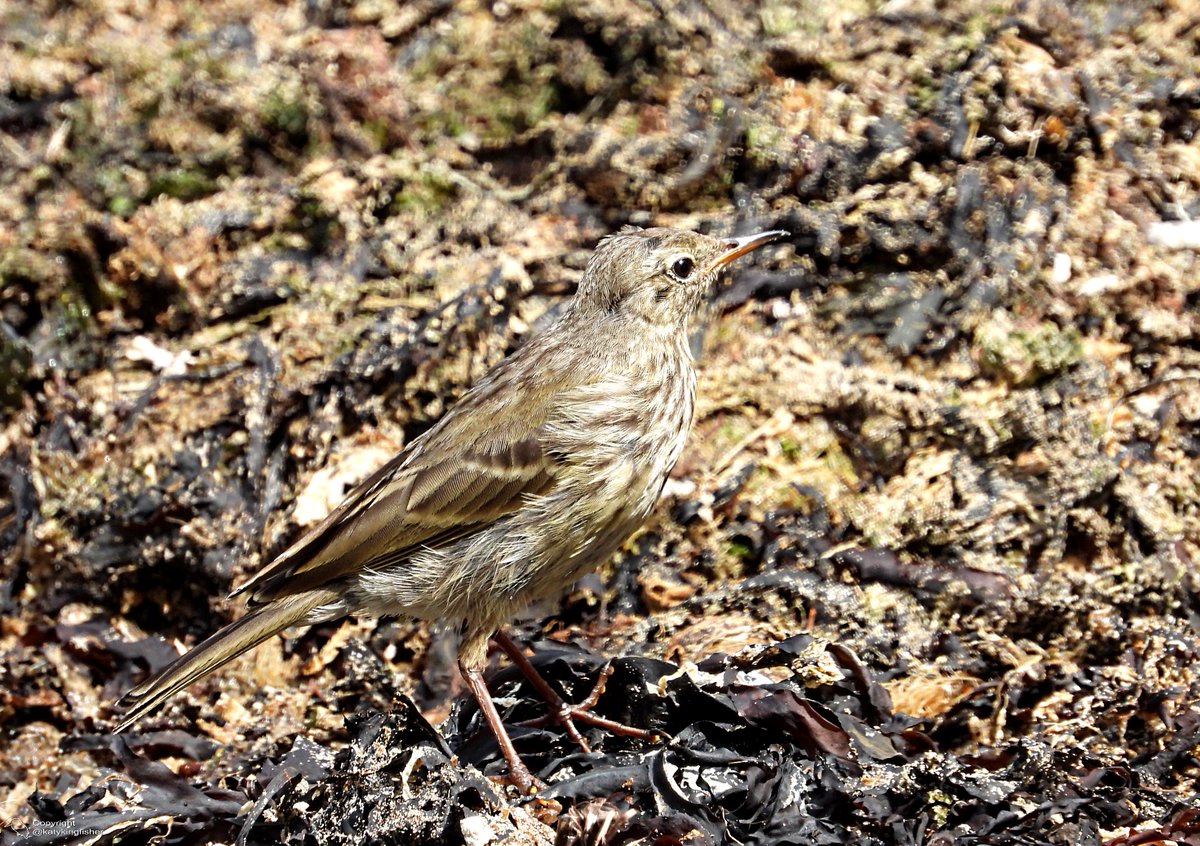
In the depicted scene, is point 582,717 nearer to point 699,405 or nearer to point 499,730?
point 499,730

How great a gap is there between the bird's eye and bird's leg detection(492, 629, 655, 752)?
5.44ft

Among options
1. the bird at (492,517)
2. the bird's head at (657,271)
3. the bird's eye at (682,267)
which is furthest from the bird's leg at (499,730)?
the bird's eye at (682,267)

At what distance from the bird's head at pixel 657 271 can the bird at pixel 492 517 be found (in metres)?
0.23

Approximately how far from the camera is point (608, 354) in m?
4.85

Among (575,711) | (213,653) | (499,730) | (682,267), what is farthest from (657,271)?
(213,653)

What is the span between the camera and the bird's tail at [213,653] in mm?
4285

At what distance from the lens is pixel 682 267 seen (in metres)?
5.04

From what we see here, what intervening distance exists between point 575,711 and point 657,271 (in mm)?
1834

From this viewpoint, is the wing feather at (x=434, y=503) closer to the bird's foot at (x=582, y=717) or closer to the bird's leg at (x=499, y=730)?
the bird's leg at (x=499, y=730)

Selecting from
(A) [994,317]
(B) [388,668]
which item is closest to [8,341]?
(B) [388,668]

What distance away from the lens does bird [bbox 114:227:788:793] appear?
4.45 m

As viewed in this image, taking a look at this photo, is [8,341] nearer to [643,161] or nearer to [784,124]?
[643,161]

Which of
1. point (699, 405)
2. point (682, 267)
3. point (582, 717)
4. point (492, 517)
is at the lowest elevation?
point (582, 717)

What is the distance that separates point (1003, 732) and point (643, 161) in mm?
3726
